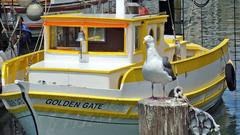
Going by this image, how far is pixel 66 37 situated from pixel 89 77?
4.66ft

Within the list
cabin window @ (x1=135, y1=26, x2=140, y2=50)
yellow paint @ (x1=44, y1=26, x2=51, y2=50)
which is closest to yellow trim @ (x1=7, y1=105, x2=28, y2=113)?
yellow paint @ (x1=44, y1=26, x2=51, y2=50)

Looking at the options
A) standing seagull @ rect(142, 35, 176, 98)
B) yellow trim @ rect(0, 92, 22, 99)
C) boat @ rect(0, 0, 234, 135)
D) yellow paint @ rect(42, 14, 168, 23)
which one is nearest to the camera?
standing seagull @ rect(142, 35, 176, 98)

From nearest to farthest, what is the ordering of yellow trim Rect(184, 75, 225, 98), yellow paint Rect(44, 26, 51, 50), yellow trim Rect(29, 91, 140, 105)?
yellow trim Rect(29, 91, 140, 105) → yellow paint Rect(44, 26, 51, 50) → yellow trim Rect(184, 75, 225, 98)

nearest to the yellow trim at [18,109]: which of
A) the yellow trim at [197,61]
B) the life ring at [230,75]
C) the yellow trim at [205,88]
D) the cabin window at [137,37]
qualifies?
the cabin window at [137,37]

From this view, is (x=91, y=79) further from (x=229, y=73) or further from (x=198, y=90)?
(x=229, y=73)

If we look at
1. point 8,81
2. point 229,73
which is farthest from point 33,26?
point 8,81

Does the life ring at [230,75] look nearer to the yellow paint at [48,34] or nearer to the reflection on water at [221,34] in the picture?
the reflection on water at [221,34]

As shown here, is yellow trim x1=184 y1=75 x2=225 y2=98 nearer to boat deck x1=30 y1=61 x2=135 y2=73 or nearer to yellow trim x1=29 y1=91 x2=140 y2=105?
boat deck x1=30 y1=61 x2=135 y2=73

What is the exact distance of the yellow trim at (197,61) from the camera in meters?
12.6

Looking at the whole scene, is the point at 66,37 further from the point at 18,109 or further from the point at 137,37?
the point at 18,109

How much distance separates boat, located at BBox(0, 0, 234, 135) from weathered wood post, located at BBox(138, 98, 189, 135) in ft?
9.57

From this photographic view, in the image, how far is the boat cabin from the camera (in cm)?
1176

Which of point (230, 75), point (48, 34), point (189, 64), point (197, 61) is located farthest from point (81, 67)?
point (230, 75)

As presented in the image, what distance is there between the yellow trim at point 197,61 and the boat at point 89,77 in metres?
0.02
